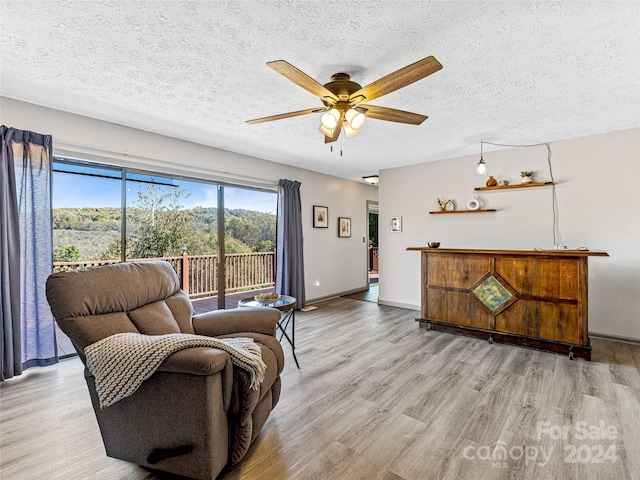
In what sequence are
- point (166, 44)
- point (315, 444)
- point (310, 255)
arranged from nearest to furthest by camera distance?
point (315, 444) → point (166, 44) → point (310, 255)

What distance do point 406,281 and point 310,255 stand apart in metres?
1.75

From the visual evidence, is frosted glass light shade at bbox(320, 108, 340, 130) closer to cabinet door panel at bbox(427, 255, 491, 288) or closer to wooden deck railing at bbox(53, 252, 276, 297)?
cabinet door panel at bbox(427, 255, 491, 288)

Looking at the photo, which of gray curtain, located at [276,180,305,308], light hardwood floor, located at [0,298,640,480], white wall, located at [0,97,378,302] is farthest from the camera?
gray curtain, located at [276,180,305,308]

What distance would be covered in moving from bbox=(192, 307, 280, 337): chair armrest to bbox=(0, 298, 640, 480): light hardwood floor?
0.60 metres

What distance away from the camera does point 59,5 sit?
160 centimetres

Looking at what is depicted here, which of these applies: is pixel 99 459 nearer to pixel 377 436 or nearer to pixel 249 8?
pixel 377 436

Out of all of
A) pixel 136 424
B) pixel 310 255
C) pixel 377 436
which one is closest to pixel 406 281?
pixel 310 255

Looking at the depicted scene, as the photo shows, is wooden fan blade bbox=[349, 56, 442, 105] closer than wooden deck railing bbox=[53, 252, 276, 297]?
Yes

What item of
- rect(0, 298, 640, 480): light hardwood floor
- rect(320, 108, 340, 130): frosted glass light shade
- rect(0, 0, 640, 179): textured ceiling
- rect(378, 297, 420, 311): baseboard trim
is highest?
rect(0, 0, 640, 179): textured ceiling

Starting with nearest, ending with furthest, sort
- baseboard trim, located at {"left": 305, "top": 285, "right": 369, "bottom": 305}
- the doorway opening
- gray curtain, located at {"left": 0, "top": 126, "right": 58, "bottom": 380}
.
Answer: gray curtain, located at {"left": 0, "top": 126, "right": 58, "bottom": 380} → baseboard trim, located at {"left": 305, "top": 285, "right": 369, "bottom": 305} → the doorway opening

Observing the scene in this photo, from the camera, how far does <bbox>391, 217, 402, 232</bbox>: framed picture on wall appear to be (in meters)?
5.26

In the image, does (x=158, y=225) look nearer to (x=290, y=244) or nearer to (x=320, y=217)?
(x=290, y=244)

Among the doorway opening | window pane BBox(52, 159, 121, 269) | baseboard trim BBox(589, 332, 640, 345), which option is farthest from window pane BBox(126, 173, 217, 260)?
baseboard trim BBox(589, 332, 640, 345)

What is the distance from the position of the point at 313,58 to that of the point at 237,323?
1923 millimetres
